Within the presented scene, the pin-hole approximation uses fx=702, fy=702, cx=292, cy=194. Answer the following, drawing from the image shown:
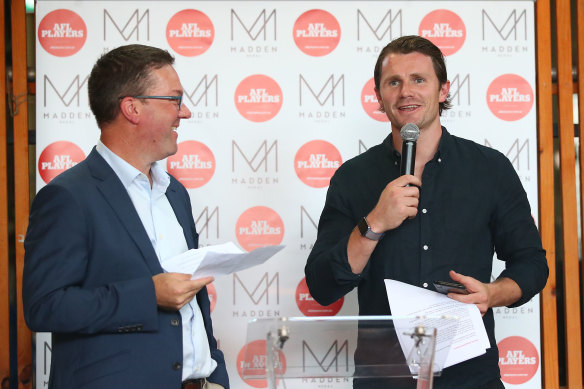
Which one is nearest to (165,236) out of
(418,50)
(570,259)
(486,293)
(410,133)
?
(410,133)

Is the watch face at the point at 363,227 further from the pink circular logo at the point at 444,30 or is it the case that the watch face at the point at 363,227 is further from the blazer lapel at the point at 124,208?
the pink circular logo at the point at 444,30

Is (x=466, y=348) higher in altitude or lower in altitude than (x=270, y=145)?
lower

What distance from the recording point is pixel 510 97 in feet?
11.5

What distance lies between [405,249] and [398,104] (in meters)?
0.54

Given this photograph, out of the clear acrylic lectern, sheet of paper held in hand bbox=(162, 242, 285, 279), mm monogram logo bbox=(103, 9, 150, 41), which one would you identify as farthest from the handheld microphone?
mm monogram logo bbox=(103, 9, 150, 41)

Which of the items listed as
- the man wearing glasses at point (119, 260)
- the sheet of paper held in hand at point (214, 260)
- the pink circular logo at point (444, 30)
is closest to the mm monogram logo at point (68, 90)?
the man wearing glasses at point (119, 260)

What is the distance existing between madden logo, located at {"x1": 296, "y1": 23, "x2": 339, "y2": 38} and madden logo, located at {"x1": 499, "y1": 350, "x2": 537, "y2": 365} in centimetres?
180

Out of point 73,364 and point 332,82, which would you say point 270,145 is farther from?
point 73,364

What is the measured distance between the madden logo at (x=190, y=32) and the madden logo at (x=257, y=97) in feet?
1.17

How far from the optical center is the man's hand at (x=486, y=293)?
88.6 inches

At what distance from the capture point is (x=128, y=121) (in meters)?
2.37

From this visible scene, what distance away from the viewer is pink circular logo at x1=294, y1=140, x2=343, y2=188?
11.5ft

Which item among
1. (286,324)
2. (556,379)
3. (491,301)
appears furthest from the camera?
(556,379)

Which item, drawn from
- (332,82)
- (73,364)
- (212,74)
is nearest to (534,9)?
(332,82)
